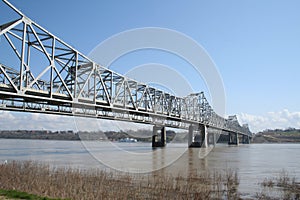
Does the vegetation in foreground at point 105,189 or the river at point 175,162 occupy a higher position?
the vegetation in foreground at point 105,189

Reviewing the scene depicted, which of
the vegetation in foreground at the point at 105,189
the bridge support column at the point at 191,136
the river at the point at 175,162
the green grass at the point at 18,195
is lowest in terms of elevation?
the river at the point at 175,162

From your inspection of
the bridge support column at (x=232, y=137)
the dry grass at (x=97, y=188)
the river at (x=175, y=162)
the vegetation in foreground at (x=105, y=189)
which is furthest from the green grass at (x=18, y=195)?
the bridge support column at (x=232, y=137)

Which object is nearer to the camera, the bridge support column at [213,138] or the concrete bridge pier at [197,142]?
the concrete bridge pier at [197,142]

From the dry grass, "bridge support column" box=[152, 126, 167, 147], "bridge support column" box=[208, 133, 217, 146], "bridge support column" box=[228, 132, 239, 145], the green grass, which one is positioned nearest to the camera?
the green grass

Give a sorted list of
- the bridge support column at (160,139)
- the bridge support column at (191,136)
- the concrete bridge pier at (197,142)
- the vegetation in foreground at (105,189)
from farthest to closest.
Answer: the bridge support column at (160,139), the bridge support column at (191,136), the concrete bridge pier at (197,142), the vegetation in foreground at (105,189)

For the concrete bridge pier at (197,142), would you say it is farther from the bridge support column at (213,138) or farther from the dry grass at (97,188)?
the dry grass at (97,188)

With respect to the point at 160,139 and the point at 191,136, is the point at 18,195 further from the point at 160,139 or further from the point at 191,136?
the point at 160,139

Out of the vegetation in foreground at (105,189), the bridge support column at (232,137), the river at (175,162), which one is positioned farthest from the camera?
the bridge support column at (232,137)

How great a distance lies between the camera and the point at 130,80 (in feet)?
213

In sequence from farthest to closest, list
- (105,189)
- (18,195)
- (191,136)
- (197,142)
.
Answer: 1. (197,142)
2. (191,136)
3. (105,189)
4. (18,195)

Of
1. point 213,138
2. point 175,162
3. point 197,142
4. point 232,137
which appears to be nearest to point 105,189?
point 175,162

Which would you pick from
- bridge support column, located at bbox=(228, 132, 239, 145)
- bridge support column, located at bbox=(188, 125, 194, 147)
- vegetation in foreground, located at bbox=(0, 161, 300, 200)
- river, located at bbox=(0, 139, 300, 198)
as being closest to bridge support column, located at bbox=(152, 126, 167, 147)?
bridge support column, located at bbox=(188, 125, 194, 147)

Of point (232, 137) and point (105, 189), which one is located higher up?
point (232, 137)

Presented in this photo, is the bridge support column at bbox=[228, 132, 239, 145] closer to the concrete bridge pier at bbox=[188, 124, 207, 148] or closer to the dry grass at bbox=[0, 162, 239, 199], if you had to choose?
the concrete bridge pier at bbox=[188, 124, 207, 148]
